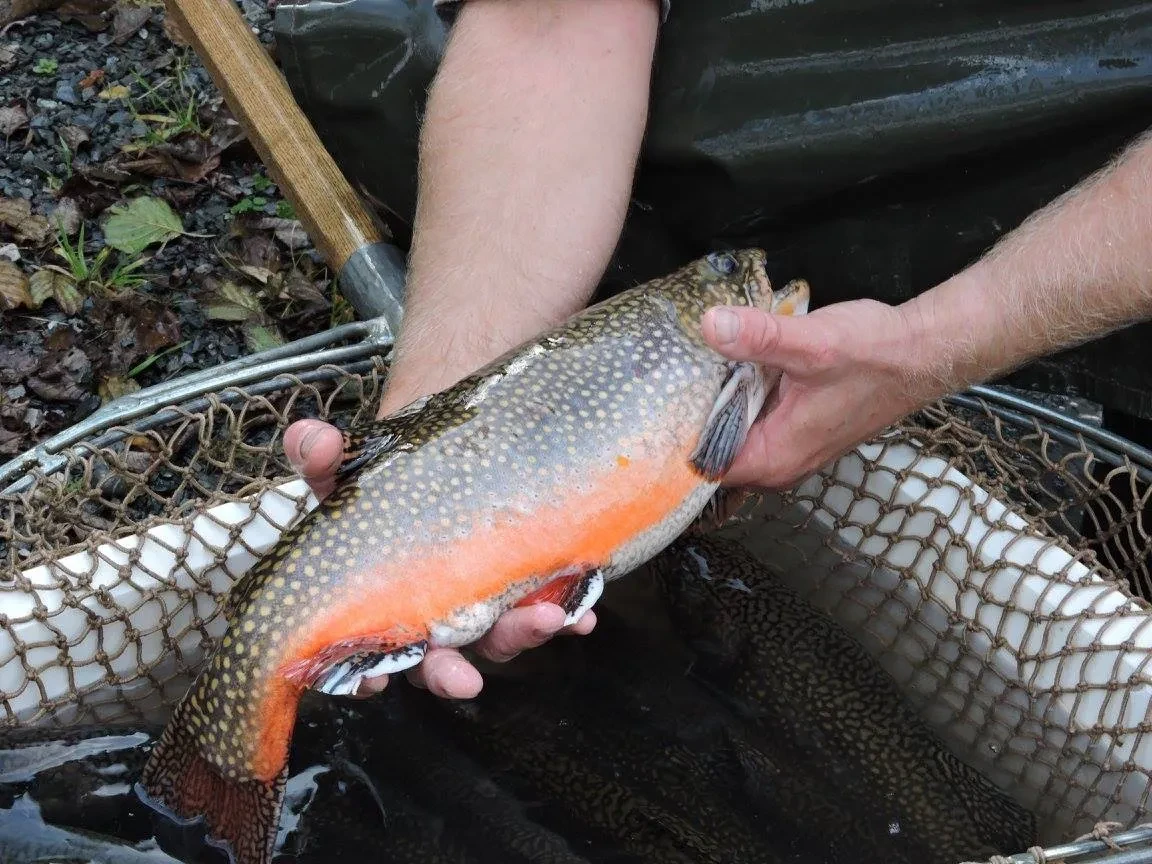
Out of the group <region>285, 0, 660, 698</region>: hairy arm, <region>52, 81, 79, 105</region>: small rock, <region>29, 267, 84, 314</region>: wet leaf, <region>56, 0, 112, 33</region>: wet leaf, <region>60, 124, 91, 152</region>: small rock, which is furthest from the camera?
<region>56, 0, 112, 33</region>: wet leaf

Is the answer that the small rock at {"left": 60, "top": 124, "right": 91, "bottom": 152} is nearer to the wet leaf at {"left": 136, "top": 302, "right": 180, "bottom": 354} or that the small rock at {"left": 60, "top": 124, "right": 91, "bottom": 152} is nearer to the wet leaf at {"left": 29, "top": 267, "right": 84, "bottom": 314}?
the wet leaf at {"left": 29, "top": 267, "right": 84, "bottom": 314}

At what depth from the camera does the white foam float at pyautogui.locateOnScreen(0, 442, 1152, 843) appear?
2385 millimetres

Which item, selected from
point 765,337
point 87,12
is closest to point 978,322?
point 765,337

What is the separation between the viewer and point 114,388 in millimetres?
3611

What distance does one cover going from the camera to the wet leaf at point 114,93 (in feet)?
15.1

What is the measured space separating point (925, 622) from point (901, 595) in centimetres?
9

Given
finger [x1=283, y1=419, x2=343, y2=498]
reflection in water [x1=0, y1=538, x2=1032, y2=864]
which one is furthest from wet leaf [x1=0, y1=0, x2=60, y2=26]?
finger [x1=283, y1=419, x2=343, y2=498]

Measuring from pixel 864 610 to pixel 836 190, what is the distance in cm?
110

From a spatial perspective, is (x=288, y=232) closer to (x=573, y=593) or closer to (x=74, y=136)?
(x=74, y=136)

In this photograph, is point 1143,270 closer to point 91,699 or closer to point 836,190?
point 836,190

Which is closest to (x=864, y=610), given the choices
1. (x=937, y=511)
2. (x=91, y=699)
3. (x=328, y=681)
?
(x=937, y=511)

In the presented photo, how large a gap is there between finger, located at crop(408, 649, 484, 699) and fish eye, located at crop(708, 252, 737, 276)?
100cm

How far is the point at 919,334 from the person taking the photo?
2.38 m

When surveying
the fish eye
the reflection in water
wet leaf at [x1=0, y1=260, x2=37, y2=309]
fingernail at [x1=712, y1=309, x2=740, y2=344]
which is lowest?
the reflection in water
